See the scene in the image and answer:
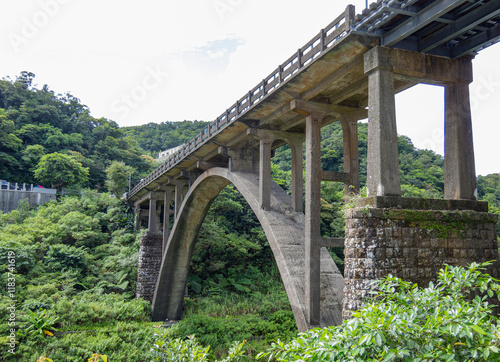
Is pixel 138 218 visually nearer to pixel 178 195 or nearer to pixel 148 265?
pixel 148 265

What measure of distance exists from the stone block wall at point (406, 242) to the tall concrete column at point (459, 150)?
63cm

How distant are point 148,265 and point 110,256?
325 cm

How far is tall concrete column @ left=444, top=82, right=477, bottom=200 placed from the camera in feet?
23.1

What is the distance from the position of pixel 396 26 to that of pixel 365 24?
1.82 ft

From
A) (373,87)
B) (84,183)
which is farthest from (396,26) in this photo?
(84,183)

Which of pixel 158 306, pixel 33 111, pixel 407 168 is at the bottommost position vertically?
pixel 158 306

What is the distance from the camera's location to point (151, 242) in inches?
977

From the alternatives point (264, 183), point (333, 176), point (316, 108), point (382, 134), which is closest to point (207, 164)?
point (264, 183)

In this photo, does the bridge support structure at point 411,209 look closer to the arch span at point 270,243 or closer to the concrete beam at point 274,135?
the arch span at point 270,243

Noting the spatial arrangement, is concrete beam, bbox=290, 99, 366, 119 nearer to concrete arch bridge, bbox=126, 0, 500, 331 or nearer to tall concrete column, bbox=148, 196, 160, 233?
concrete arch bridge, bbox=126, 0, 500, 331

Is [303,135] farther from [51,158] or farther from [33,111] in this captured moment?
[33,111]

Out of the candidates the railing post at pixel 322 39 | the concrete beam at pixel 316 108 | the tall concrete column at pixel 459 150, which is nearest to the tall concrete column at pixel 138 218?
the concrete beam at pixel 316 108

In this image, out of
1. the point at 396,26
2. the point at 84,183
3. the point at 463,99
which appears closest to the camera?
the point at 396,26

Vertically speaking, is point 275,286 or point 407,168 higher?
point 407,168
